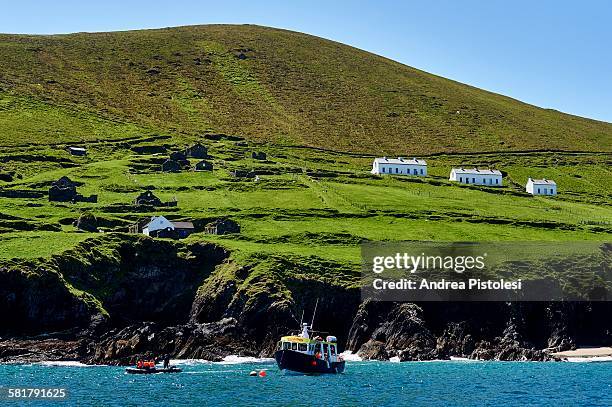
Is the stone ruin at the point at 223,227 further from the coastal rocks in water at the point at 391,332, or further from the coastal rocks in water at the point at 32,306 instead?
the coastal rocks in water at the point at 391,332

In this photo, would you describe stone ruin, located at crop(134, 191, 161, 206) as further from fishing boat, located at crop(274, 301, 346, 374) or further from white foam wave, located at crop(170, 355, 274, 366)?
fishing boat, located at crop(274, 301, 346, 374)

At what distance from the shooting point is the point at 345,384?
90000 mm

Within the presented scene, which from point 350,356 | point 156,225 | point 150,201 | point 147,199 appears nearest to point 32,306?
point 156,225

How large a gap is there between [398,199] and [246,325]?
265ft

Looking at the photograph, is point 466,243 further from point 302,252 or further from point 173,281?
point 173,281

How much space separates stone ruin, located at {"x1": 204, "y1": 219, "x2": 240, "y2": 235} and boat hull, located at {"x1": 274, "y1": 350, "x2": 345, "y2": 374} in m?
53.8

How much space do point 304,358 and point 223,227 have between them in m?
55.6

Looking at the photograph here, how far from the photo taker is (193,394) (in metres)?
80.1

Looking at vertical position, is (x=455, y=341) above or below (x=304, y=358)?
above

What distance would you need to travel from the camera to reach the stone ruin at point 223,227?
6048 inches

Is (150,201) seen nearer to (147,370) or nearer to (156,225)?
(156,225)

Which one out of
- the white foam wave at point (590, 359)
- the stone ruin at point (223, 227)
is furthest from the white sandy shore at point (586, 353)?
the stone ruin at point (223, 227)

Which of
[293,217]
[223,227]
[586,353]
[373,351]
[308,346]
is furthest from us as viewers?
[293,217]

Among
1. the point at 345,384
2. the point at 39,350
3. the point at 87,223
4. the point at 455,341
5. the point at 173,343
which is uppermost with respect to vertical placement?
the point at 87,223
